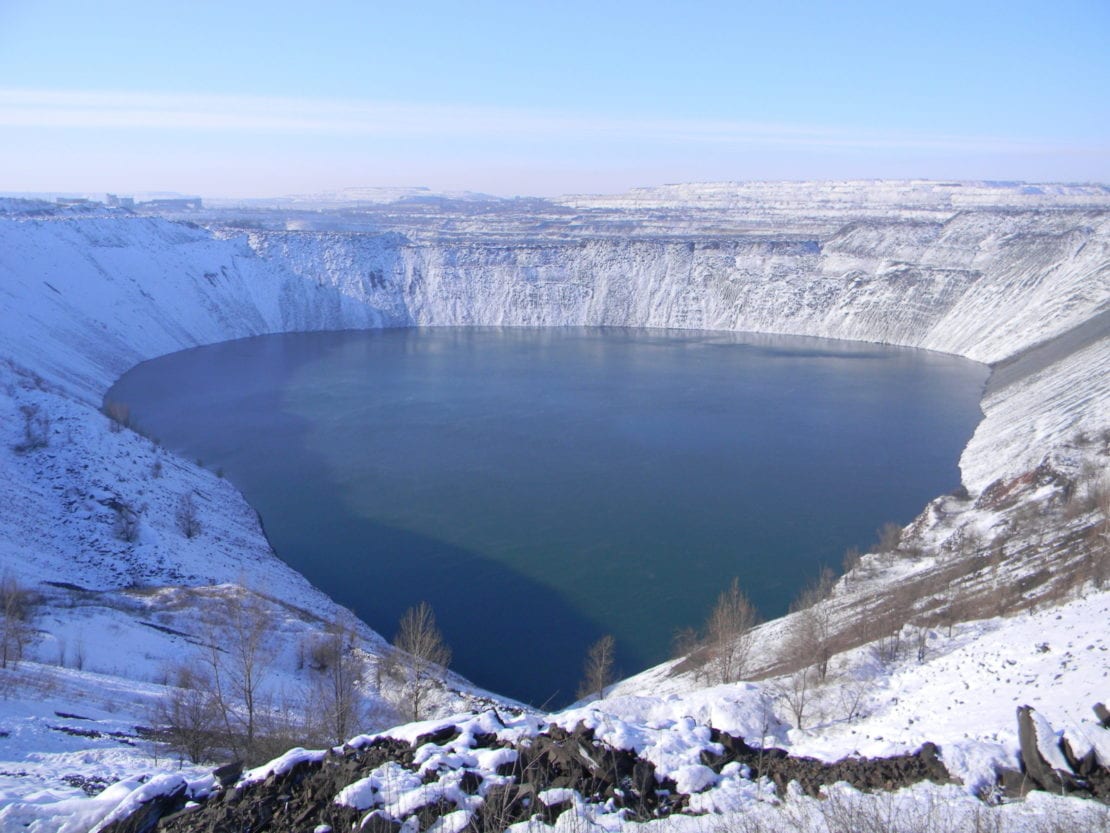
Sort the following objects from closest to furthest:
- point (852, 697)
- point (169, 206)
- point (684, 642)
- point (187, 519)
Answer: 1. point (852, 697)
2. point (684, 642)
3. point (187, 519)
4. point (169, 206)

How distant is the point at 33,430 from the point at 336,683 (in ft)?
56.6

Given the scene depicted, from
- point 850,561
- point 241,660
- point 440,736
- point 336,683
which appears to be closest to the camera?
point 440,736

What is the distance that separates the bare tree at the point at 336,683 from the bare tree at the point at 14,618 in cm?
437

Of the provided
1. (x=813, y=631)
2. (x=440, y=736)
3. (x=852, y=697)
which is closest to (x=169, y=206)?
(x=813, y=631)

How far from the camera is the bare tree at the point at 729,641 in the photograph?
14180mm

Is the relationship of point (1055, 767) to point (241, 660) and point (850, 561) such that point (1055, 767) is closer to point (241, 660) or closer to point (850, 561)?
point (241, 660)

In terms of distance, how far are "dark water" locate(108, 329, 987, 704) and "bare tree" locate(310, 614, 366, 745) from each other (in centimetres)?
279

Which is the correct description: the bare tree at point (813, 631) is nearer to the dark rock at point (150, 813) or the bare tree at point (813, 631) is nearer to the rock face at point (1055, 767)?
the rock face at point (1055, 767)

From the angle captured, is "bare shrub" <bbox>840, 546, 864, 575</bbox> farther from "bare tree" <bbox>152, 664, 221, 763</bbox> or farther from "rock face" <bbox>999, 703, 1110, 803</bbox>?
"bare tree" <bbox>152, 664, 221, 763</bbox>

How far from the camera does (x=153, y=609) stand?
1630 centimetres

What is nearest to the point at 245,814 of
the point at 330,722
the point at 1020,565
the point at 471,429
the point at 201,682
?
the point at 330,722

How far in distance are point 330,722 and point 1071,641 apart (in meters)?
10.3

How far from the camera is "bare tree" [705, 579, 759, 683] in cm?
1418

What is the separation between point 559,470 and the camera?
28.5 meters
